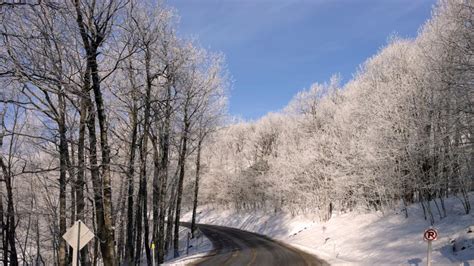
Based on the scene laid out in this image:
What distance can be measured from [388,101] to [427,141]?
377 cm

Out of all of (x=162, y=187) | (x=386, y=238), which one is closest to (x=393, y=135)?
(x=386, y=238)

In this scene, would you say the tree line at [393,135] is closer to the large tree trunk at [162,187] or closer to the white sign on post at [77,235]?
the large tree trunk at [162,187]

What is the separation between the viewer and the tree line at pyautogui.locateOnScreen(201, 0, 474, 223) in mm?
18125

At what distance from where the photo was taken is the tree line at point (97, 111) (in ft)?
18.6

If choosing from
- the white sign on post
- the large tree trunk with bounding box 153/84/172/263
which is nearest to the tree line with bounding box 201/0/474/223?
the large tree trunk with bounding box 153/84/172/263

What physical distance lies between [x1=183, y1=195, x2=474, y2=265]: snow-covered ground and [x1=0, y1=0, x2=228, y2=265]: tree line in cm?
1101

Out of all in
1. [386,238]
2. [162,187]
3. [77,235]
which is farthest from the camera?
[162,187]

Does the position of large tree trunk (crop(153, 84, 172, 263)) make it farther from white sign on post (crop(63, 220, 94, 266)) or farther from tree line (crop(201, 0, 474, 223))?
white sign on post (crop(63, 220, 94, 266))

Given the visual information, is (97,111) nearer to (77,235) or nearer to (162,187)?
(77,235)

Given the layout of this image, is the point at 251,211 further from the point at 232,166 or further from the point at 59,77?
the point at 59,77

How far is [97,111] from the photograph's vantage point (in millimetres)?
11062

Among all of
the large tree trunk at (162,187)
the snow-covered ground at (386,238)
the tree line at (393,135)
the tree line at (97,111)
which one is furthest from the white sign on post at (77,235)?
the tree line at (393,135)

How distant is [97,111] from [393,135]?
57.0 ft

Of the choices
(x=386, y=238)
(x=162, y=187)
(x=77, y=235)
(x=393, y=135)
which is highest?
(x=393, y=135)
